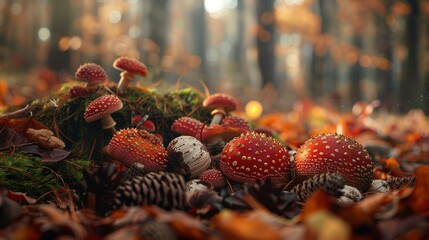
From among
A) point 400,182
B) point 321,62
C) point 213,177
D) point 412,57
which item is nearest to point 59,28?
point 213,177

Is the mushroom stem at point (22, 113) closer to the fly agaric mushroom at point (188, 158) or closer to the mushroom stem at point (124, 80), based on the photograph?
the mushroom stem at point (124, 80)

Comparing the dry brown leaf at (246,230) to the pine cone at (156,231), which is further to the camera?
the pine cone at (156,231)

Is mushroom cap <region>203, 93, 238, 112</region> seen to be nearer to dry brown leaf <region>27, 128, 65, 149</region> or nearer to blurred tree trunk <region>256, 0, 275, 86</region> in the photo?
dry brown leaf <region>27, 128, 65, 149</region>

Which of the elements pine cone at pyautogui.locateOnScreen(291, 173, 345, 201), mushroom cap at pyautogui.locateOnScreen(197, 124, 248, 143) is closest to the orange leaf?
pine cone at pyautogui.locateOnScreen(291, 173, 345, 201)

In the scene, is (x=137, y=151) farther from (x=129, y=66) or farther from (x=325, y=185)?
(x=325, y=185)

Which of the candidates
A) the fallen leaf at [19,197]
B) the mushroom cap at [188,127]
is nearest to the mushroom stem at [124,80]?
the mushroom cap at [188,127]

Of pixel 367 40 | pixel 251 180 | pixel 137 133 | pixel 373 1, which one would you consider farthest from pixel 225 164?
pixel 367 40

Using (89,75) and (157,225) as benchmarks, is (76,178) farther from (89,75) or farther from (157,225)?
(157,225)
